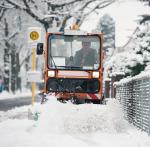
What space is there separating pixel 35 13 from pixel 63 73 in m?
17.3

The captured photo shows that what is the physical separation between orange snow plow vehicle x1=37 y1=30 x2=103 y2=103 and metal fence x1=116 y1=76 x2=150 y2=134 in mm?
924

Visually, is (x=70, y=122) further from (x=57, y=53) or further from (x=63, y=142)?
(x=57, y=53)

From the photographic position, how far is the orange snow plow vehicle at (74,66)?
15.7 metres

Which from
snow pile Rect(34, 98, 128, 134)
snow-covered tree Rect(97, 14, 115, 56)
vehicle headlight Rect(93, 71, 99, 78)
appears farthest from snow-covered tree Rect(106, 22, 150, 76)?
snow-covered tree Rect(97, 14, 115, 56)

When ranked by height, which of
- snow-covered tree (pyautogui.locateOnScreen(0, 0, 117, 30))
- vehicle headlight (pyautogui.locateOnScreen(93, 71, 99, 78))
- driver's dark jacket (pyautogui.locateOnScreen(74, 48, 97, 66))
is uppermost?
snow-covered tree (pyautogui.locateOnScreen(0, 0, 117, 30))

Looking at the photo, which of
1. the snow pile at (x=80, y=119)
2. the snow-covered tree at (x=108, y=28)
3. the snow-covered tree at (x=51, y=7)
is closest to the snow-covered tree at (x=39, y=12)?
the snow-covered tree at (x=51, y=7)

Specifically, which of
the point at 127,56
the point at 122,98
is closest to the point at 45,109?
the point at 122,98

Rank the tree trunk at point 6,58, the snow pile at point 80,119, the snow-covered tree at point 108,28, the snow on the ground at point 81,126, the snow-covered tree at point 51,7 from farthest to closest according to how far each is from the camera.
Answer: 1. the snow-covered tree at point 108,28
2. the tree trunk at point 6,58
3. the snow-covered tree at point 51,7
4. the snow pile at point 80,119
5. the snow on the ground at point 81,126

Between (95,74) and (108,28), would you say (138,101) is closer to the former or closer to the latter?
(95,74)

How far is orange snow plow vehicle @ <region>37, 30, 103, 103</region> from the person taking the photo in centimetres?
1567

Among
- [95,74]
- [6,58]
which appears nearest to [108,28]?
[6,58]

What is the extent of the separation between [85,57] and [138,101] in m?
3.43

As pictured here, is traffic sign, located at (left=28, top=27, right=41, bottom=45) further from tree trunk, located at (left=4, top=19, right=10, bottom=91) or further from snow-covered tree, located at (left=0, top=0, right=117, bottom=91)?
tree trunk, located at (left=4, top=19, right=10, bottom=91)

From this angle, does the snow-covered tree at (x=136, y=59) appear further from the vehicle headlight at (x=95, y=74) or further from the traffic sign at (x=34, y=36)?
the vehicle headlight at (x=95, y=74)
